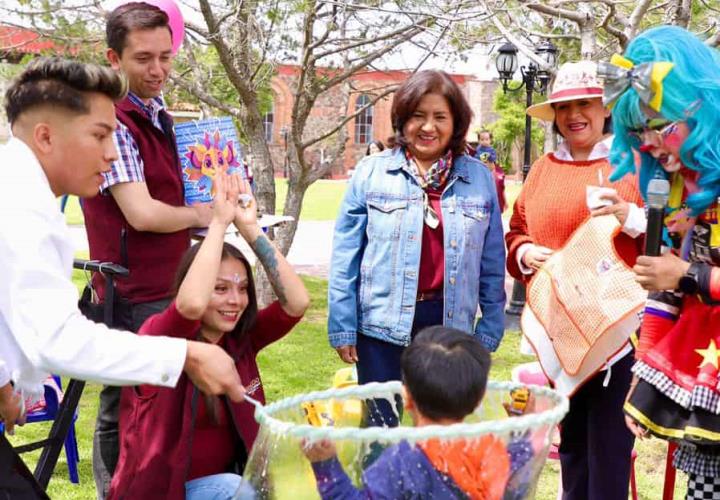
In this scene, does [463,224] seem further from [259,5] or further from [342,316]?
[259,5]

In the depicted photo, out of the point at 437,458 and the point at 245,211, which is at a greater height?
the point at 245,211

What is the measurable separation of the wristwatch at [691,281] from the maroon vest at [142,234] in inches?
65.6

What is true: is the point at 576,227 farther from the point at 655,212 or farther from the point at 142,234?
the point at 142,234

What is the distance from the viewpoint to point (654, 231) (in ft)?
7.76

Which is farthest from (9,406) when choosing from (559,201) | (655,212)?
(559,201)

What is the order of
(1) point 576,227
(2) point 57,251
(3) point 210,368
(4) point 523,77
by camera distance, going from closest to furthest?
(2) point 57,251
(3) point 210,368
(1) point 576,227
(4) point 523,77

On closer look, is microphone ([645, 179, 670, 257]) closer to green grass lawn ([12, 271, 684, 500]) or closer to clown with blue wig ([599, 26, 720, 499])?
clown with blue wig ([599, 26, 720, 499])

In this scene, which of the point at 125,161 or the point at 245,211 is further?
the point at 125,161

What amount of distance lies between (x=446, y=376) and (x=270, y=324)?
0.92 m

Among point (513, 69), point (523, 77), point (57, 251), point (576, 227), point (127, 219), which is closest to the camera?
point (57, 251)

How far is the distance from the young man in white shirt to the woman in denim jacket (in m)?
1.20

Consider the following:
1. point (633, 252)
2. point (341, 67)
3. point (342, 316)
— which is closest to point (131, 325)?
point (342, 316)

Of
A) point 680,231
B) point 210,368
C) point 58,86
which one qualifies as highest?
point 58,86

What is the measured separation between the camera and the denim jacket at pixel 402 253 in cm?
322
